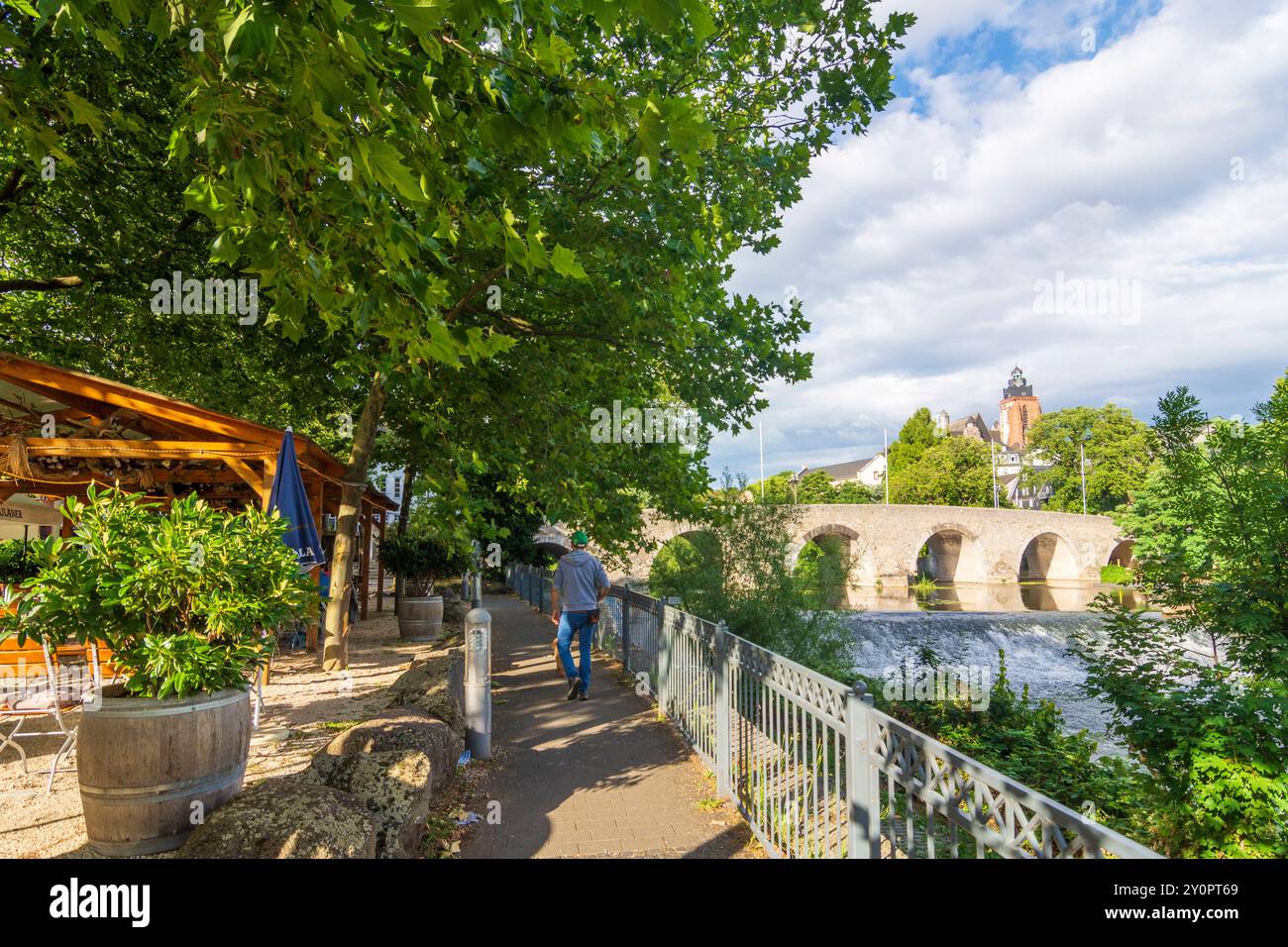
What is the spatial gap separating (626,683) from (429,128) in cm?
651

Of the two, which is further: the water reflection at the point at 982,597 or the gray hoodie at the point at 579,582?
the water reflection at the point at 982,597

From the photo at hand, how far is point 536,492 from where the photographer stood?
8.62 metres

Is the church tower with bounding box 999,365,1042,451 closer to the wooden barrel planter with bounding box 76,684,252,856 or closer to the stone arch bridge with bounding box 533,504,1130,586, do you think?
the stone arch bridge with bounding box 533,504,1130,586

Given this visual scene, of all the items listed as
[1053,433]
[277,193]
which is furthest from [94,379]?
[1053,433]

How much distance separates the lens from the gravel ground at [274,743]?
4.06 m

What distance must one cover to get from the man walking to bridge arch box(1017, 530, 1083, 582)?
48835 millimetres

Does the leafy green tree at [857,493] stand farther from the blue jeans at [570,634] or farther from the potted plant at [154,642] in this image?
the potted plant at [154,642]

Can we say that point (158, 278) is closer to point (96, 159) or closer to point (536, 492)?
point (96, 159)

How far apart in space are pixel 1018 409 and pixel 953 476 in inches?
2939

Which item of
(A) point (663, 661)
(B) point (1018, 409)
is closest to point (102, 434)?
(A) point (663, 661)

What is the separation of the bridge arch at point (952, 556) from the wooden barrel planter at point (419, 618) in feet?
132

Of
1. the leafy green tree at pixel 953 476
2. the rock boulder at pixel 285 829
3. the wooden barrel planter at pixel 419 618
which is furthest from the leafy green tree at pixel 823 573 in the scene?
the leafy green tree at pixel 953 476
